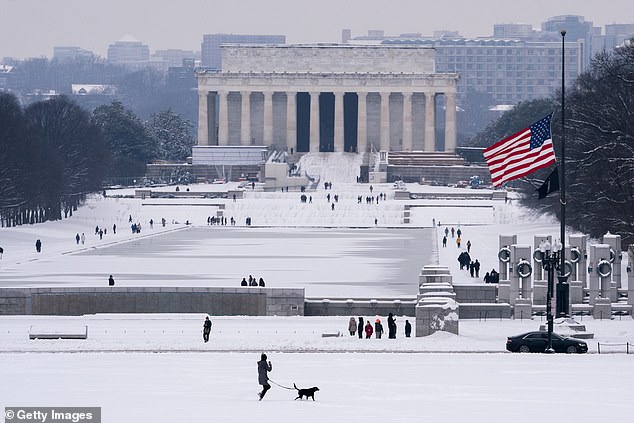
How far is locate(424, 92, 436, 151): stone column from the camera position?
164m

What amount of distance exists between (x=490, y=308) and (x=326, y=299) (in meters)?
5.42

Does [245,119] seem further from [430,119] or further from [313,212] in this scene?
[313,212]

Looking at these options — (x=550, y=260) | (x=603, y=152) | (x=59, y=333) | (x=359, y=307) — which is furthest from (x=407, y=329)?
(x=603, y=152)

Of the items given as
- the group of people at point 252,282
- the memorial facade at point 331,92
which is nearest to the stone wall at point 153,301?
the group of people at point 252,282

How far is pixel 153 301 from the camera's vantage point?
193 feet

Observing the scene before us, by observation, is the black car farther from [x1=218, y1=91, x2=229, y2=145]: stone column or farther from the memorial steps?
[x1=218, y1=91, x2=229, y2=145]: stone column

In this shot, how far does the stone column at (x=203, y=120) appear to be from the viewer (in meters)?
167

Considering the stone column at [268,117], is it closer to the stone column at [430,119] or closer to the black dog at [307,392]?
the stone column at [430,119]

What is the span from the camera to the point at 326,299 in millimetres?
58406

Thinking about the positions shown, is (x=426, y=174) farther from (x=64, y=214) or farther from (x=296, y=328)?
(x=296, y=328)

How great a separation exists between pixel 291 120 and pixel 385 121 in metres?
8.79

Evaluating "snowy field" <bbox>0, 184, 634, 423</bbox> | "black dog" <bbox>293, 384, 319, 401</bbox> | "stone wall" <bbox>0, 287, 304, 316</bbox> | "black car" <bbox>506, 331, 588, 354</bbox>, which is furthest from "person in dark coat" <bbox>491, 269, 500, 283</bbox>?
"black dog" <bbox>293, 384, 319, 401</bbox>

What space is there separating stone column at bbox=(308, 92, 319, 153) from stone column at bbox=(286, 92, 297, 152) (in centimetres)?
158

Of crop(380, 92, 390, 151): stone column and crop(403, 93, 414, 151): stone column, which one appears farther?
crop(380, 92, 390, 151): stone column
